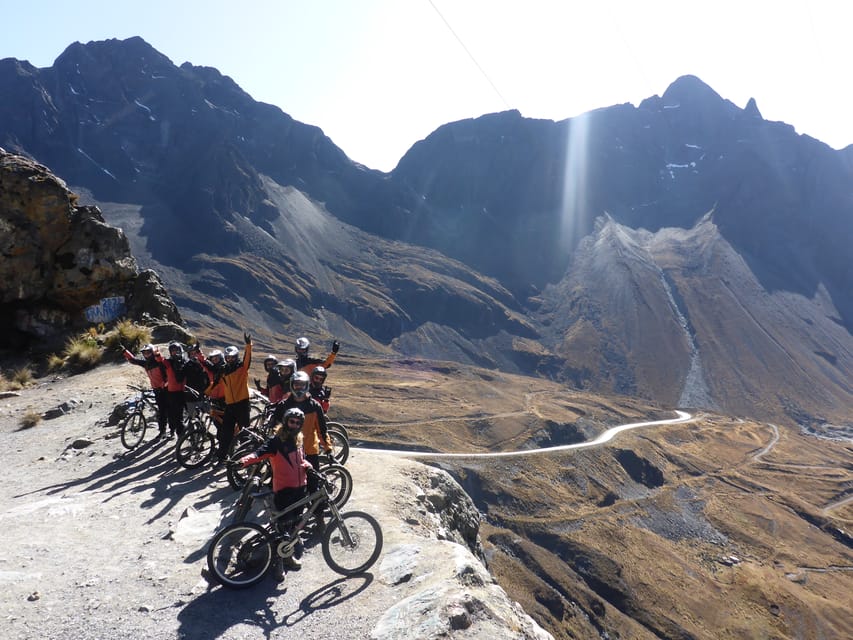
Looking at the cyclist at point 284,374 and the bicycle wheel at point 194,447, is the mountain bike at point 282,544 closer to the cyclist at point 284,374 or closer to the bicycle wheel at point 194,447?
the cyclist at point 284,374

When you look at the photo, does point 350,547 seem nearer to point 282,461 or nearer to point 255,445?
point 282,461

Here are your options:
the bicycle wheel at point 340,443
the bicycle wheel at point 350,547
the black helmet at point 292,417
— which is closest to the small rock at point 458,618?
the bicycle wheel at point 350,547

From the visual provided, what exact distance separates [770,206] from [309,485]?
7804 inches

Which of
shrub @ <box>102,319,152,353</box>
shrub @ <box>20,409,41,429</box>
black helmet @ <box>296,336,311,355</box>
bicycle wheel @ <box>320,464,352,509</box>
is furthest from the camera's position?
shrub @ <box>102,319,152,353</box>

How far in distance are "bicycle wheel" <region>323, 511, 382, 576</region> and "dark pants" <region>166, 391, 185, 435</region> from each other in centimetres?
631

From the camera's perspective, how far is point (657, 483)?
52594mm

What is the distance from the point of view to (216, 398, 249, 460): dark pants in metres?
10.9

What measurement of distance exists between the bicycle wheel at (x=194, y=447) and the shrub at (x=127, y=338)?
32.4 feet

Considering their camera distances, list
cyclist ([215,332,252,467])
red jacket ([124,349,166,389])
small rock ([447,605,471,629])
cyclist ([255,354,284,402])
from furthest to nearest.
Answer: red jacket ([124,349,166,389])
cyclist ([255,354,284,402])
cyclist ([215,332,252,467])
small rock ([447,605,471,629])

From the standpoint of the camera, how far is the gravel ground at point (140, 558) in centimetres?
630

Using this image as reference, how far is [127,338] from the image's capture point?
20.1m

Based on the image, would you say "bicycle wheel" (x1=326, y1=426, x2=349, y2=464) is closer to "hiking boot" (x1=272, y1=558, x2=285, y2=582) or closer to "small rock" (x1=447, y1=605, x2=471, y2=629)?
"hiking boot" (x1=272, y1=558, x2=285, y2=582)

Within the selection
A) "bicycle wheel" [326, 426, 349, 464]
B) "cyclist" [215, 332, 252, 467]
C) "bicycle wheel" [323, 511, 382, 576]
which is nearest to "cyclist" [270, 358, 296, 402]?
"cyclist" [215, 332, 252, 467]

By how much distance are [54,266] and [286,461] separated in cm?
2028
